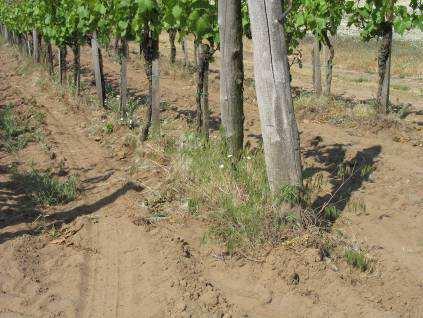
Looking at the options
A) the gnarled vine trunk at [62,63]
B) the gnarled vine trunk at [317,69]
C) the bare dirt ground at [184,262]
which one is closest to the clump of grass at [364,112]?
the gnarled vine trunk at [317,69]

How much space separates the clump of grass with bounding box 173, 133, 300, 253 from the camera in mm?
4227

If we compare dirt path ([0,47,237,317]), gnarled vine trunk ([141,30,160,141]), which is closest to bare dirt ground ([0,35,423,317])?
dirt path ([0,47,237,317])

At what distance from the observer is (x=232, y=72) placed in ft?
16.9

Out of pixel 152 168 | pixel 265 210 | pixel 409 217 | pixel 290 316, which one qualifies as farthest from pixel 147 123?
pixel 290 316

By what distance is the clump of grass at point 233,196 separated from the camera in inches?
166

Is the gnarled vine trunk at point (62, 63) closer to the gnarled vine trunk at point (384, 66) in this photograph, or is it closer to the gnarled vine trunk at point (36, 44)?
the gnarled vine trunk at point (36, 44)

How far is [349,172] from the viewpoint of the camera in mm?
5895

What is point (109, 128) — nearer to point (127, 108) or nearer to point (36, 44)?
point (127, 108)

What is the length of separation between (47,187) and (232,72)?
262 cm

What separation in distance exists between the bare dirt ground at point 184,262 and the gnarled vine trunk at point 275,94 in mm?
656

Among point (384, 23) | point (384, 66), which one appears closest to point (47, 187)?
point (384, 66)

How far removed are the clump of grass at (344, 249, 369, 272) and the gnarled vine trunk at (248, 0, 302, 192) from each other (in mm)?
736

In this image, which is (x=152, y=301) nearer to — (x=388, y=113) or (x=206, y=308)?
(x=206, y=308)

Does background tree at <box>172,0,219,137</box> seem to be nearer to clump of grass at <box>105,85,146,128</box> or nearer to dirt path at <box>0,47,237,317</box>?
dirt path at <box>0,47,237,317</box>
